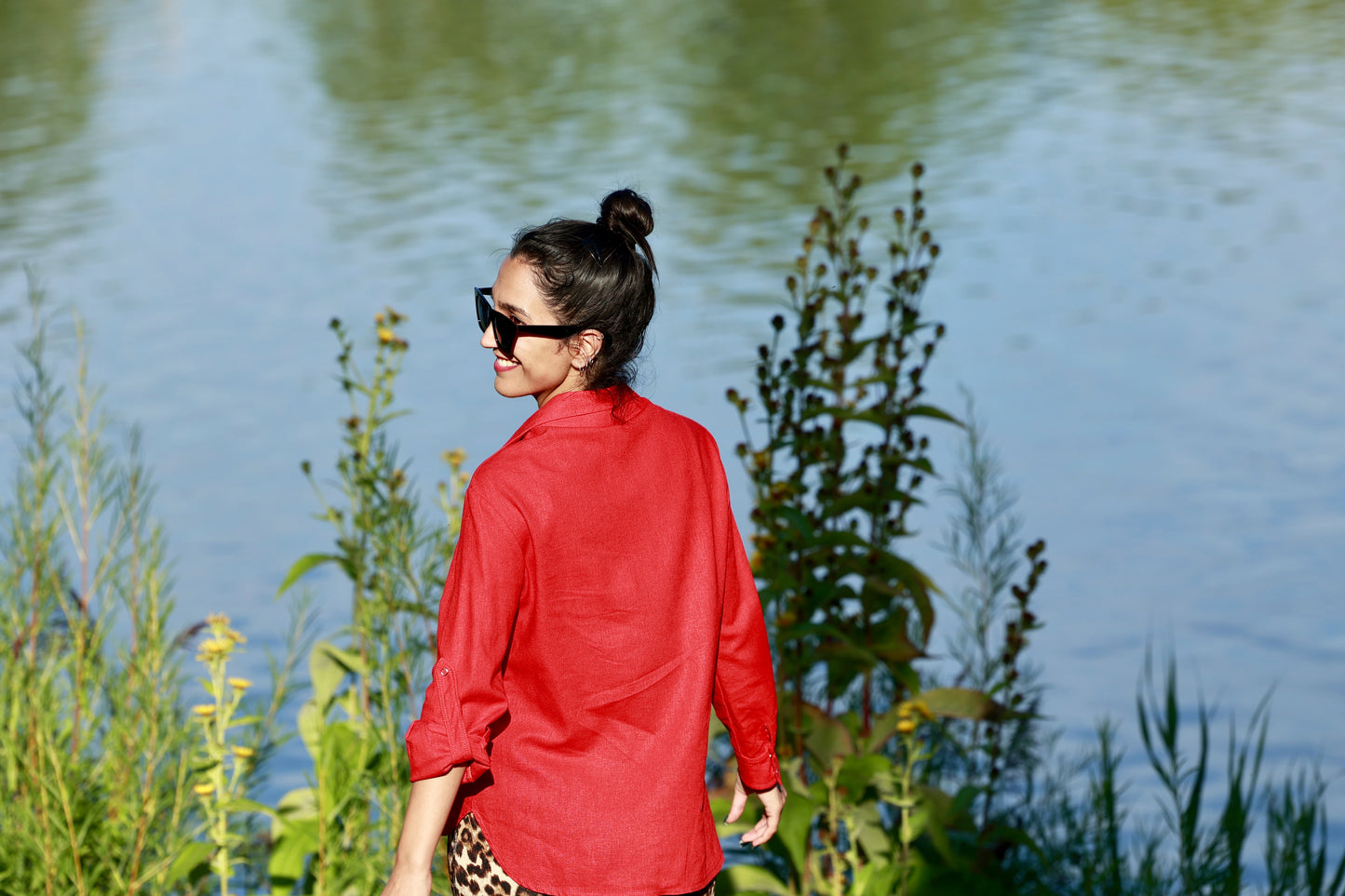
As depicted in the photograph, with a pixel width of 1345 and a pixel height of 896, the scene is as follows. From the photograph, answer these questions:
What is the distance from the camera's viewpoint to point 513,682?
2.13m

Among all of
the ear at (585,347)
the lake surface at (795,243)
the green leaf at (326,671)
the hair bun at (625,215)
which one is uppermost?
the hair bun at (625,215)

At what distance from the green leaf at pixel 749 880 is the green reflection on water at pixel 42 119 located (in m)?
8.74

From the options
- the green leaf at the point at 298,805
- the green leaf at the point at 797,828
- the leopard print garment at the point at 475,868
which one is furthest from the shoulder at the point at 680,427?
the green leaf at the point at 298,805

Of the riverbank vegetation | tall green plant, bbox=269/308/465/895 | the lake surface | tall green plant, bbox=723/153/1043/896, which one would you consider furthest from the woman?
the lake surface

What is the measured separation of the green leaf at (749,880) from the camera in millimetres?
3363

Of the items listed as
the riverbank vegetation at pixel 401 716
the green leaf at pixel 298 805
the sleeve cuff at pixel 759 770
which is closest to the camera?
the sleeve cuff at pixel 759 770

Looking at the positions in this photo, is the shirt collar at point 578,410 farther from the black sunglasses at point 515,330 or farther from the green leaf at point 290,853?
the green leaf at point 290,853

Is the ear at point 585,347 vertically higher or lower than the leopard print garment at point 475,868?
higher

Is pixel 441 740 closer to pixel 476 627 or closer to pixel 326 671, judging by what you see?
pixel 476 627

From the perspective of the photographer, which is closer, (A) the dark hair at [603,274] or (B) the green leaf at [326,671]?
(A) the dark hair at [603,274]

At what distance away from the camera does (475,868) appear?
2.18 metres

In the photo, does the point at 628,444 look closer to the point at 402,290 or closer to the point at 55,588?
the point at 55,588

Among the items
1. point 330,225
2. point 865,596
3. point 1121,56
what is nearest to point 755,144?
point 330,225

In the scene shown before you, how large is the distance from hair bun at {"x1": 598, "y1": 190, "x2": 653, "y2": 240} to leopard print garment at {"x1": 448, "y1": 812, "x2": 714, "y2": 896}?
2.99ft
